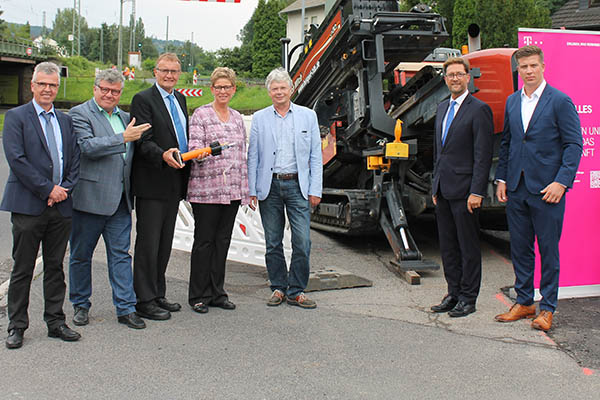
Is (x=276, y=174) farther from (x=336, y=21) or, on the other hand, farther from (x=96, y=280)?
(x=336, y=21)

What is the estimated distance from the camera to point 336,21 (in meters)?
7.09

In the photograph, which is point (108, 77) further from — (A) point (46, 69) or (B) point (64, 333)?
(B) point (64, 333)

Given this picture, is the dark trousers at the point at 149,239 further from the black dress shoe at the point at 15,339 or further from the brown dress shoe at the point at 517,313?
the brown dress shoe at the point at 517,313

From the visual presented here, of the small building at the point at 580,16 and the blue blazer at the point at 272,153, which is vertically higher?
the small building at the point at 580,16

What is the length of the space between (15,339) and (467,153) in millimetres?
3530

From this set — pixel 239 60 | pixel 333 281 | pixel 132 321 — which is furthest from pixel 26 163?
pixel 239 60

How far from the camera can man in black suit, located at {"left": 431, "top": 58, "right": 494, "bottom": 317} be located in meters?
4.70

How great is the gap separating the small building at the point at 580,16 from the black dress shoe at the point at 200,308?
779 inches

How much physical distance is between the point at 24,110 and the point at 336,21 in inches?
162

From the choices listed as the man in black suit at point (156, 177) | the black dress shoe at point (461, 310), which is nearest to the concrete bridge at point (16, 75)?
the man in black suit at point (156, 177)

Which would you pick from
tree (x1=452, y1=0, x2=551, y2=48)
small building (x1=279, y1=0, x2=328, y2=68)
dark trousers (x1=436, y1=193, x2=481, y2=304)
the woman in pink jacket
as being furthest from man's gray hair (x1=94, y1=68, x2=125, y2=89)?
small building (x1=279, y1=0, x2=328, y2=68)

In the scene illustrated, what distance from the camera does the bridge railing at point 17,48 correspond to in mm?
48781

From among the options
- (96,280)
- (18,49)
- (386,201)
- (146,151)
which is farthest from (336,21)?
(18,49)

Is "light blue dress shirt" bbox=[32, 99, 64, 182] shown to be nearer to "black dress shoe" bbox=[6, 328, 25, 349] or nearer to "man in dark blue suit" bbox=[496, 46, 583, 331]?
"black dress shoe" bbox=[6, 328, 25, 349]
